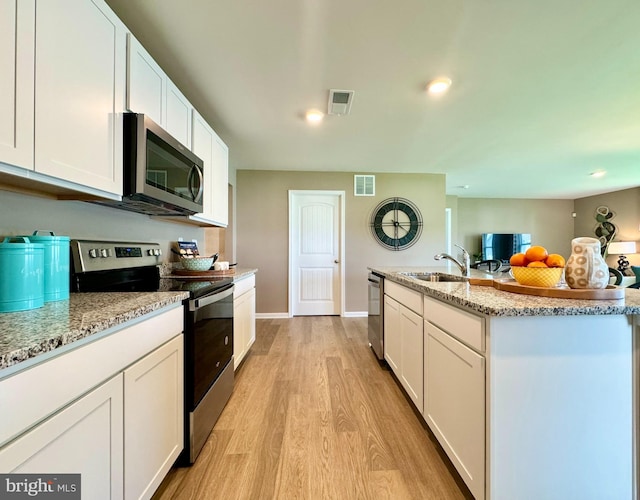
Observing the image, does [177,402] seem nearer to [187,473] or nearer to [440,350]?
[187,473]

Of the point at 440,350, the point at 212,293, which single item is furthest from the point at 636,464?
the point at 212,293

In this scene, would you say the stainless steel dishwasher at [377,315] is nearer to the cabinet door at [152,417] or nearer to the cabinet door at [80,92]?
the cabinet door at [152,417]

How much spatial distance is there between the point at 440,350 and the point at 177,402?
1.33 metres

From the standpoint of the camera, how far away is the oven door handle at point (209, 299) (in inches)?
55.5

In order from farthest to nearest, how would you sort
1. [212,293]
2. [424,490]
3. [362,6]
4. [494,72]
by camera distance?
[494,72]
[212,293]
[362,6]
[424,490]

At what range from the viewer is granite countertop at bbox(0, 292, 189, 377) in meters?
0.63

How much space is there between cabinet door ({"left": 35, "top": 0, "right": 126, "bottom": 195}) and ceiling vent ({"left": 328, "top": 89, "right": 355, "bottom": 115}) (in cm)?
139

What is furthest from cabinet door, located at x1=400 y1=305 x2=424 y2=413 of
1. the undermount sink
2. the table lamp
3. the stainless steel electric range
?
the table lamp

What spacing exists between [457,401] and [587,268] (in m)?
0.82

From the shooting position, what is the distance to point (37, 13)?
0.94m

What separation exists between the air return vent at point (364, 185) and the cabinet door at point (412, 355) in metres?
2.78

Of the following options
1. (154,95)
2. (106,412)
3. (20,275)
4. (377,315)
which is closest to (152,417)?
(106,412)

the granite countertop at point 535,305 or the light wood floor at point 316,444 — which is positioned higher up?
the granite countertop at point 535,305

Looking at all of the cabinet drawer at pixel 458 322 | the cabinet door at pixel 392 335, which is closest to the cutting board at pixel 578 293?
the cabinet drawer at pixel 458 322
